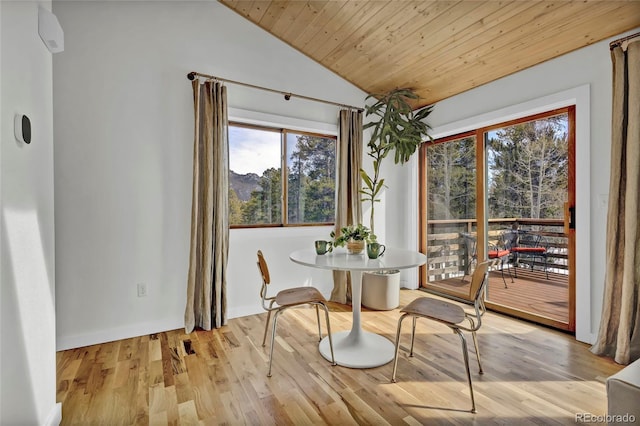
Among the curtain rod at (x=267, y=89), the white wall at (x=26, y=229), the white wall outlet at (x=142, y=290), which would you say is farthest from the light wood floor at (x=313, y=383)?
the curtain rod at (x=267, y=89)

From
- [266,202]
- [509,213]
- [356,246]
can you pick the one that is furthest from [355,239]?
[509,213]

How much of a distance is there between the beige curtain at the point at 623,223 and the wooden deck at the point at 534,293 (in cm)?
53

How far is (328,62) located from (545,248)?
2.99 metres

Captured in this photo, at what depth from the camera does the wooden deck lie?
288 cm

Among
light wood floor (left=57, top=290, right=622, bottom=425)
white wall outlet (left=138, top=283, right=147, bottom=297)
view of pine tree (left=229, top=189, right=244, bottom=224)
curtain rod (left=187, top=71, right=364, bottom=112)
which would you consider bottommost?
light wood floor (left=57, top=290, right=622, bottom=425)

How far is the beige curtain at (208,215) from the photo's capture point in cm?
286

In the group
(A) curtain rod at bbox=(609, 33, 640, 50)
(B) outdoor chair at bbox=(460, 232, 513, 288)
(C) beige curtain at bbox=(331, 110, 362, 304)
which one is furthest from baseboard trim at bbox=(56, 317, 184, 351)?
(A) curtain rod at bbox=(609, 33, 640, 50)

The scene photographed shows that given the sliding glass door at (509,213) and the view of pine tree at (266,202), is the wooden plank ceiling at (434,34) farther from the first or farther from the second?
the view of pine tree at (266,202)

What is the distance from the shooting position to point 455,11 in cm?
247

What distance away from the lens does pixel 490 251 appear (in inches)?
136

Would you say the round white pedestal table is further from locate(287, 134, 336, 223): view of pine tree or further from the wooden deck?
the wooden deck

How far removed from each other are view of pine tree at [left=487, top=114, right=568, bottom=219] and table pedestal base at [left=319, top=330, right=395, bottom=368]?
1914 millimetres

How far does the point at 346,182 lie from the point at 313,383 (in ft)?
7.51

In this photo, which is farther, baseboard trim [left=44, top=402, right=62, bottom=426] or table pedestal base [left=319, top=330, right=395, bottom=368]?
table pedestal base [left=319, top=330, right=395, bottom=368]
